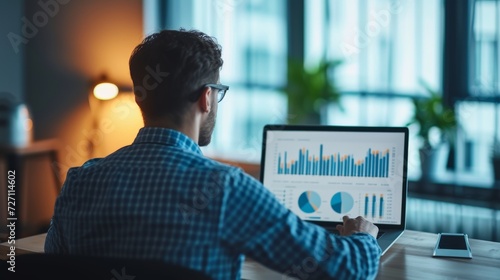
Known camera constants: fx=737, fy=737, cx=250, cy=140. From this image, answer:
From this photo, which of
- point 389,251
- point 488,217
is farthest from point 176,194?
point 488,217

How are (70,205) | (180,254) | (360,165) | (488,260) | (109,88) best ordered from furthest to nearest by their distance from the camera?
(109,88) < (360,165) < (488,260) < (70,205) < (180,254)

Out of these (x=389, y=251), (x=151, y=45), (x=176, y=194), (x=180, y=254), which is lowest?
(x=389, y=251)

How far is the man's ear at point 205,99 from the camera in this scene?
5.35 feet

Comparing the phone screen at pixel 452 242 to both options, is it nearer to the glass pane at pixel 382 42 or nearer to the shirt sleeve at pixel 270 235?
the shirt sleeve at pixel 270 235

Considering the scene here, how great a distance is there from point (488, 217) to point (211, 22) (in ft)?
8.64

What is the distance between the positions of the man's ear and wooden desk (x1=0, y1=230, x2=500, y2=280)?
1.57 ft

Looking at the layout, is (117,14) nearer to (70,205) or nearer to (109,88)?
(109,88)

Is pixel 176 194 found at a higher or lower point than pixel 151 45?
lower

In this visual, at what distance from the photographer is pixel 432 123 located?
473 centimetres

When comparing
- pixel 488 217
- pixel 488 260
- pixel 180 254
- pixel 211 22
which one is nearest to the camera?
pixel 180 254

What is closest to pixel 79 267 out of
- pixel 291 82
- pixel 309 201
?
pixel 309 201

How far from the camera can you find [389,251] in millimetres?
2092

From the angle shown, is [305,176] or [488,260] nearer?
[488,260]

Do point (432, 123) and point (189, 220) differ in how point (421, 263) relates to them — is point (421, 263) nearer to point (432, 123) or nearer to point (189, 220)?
point (189, 220)
